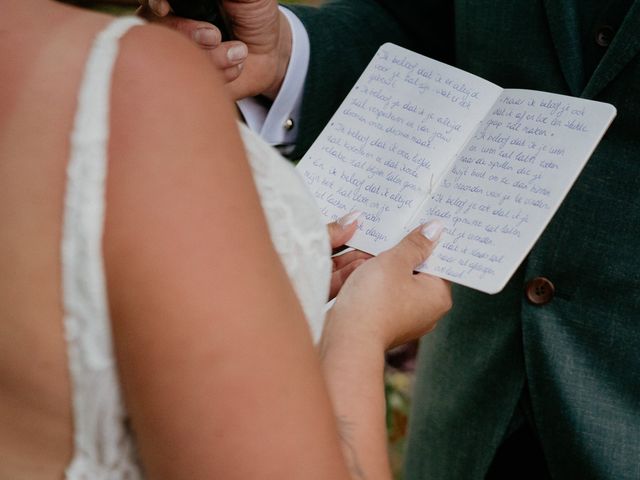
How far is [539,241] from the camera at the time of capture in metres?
1.39

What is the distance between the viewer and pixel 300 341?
0.74 m

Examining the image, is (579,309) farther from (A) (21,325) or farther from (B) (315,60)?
(A) (21,325)

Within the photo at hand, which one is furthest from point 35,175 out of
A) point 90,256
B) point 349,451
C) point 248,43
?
point 248,43

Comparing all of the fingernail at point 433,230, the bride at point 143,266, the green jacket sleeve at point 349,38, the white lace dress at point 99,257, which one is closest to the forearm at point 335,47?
the green jacket sleeve at point 349,38

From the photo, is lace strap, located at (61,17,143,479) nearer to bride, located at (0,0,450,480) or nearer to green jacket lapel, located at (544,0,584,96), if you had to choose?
bride, located at (0,0,450,480)

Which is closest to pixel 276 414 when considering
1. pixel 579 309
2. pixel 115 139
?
pixel 115 139

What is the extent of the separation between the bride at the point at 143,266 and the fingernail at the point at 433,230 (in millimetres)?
522

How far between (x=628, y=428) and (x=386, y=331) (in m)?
0.54

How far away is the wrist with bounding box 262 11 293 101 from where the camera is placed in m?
1.51

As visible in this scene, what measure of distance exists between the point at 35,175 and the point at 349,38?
105cm

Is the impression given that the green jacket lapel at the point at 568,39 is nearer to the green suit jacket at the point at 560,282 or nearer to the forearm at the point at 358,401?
the green suit jacket at the point at 560,282

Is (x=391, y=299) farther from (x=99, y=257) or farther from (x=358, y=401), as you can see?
(x=99, y=257)

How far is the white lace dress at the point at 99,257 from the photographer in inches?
26.3

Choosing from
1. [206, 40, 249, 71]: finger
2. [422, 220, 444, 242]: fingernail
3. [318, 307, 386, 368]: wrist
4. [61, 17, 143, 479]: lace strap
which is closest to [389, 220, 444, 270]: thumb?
[422, 220, 444, 242]: fingernail
